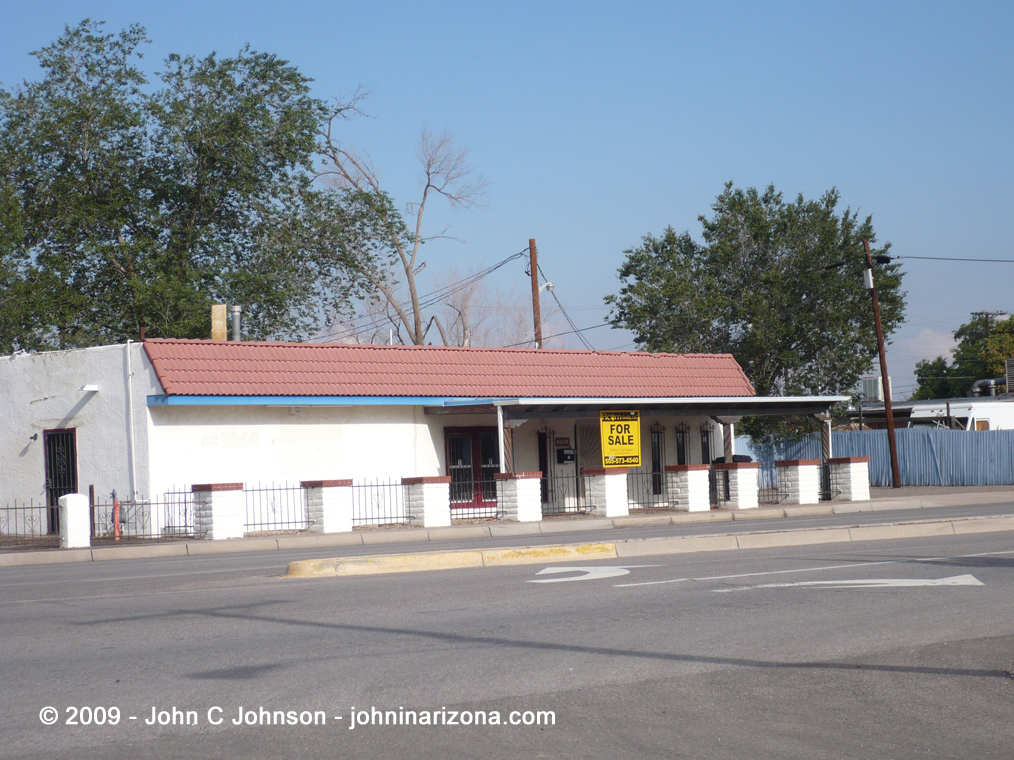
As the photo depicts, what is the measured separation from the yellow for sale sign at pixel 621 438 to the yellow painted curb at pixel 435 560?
10.0 metres

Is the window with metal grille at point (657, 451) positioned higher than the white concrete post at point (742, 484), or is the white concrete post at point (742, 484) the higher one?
the window with metal grille at point (657, 451)

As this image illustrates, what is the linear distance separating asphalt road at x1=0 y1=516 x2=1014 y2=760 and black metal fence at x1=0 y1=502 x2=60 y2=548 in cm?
1190

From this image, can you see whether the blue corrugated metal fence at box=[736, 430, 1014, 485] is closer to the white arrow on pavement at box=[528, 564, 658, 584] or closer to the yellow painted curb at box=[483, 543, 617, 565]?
the yellow painted curb at box=[483, 543, 617, 565]

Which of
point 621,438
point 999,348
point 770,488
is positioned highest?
point 999,348

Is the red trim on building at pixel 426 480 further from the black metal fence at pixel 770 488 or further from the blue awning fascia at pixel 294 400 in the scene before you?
the black metal fence at pixel 770 488

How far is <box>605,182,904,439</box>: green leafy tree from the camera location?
39.7m

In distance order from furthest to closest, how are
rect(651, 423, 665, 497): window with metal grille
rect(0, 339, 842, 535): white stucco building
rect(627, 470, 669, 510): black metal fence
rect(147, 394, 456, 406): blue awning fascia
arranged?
rect(651, 423, 665, 497): window with metal grille < rect(627, 470, 669, 510): black metal fence < rect(0, 339, 842, 535): white stucco building < rect(147, 394, 456, 406): blue awning fascia

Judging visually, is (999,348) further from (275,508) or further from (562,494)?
(275,508)

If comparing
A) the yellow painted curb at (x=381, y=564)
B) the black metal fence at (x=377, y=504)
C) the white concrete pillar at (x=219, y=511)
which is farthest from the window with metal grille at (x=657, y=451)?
the yellow painted curb at (x=381, y=564)

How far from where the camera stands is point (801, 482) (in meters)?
26.6

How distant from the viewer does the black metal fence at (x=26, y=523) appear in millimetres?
22859

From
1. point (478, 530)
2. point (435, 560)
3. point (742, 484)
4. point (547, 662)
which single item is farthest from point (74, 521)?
point (742, 484)

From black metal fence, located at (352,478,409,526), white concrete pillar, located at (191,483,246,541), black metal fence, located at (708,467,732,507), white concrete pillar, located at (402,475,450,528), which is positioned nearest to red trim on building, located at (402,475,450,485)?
white concrete pillar, located at (402,475,450,528)

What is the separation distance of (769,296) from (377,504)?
2234 centimetres
